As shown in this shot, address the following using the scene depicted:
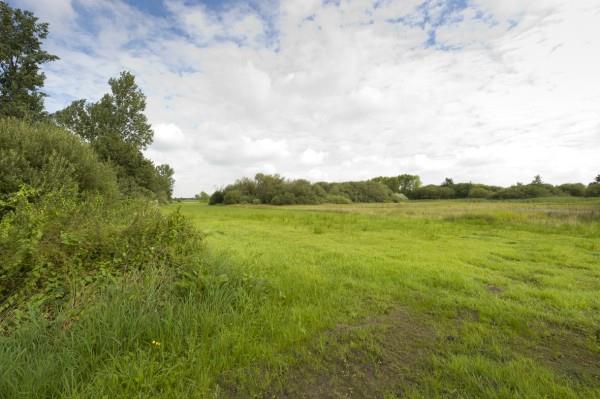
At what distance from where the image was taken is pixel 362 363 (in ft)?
9.69

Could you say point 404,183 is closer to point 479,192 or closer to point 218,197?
point 479,192

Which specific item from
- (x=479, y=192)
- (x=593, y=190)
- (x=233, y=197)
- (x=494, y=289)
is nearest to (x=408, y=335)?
(x=494, y=289)

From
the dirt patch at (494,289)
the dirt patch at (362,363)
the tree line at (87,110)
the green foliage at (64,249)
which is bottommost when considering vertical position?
the dirt patch at (494,289)

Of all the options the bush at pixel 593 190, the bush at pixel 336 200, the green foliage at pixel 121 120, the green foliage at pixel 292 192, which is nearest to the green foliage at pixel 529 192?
the bush at pixel 593 190

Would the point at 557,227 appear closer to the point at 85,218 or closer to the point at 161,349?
the point at 161,349

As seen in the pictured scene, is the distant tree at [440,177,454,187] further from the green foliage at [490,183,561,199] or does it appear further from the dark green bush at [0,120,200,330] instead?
the dark green bush at [0,120,200,330]

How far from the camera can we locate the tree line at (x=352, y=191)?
74625 mm

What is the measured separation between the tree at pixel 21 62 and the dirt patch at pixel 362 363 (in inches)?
756

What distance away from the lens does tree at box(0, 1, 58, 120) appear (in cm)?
1368

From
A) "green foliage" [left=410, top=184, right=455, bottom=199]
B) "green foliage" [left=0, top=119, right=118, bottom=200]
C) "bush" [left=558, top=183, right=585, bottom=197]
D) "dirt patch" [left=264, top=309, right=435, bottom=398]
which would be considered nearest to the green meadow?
"dirt patch" [left=264, top=309, right=435, bottom=398]

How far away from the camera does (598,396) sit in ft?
7.80

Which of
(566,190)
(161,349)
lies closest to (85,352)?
(161,349)

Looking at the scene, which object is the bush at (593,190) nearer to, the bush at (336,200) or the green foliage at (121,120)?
the bush at (336,200)

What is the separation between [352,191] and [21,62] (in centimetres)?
8989
